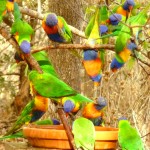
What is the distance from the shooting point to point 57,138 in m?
1.33

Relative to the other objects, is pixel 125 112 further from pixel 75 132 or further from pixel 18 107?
pixel 75 132

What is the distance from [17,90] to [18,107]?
0.35 m

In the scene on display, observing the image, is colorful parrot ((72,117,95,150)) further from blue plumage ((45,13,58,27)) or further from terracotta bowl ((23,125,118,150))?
blue plumage ((45,13,58,27))

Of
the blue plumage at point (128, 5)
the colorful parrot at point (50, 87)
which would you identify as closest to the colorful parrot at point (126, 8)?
the blue plumage at point (128, 5)

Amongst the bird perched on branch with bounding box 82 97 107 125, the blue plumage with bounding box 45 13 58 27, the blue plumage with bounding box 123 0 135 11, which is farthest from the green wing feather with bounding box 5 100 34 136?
the blue plumage with bounding box 123 0 135 11

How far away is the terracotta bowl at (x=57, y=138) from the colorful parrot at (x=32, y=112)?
0.10 m

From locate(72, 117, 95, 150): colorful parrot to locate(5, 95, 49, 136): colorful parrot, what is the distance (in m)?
0.20

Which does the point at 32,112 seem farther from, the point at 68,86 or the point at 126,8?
the point at 126,8

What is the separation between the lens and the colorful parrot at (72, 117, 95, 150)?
1.27 m

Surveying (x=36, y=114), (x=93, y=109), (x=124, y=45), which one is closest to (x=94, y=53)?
(x=124, y=45)

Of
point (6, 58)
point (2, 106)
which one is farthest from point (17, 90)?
point (6, 58)

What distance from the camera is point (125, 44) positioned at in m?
1.43

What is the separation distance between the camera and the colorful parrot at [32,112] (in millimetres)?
1451

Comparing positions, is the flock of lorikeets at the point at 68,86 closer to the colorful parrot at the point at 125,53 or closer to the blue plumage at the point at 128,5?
the colorful parrot at the point at 125,53
